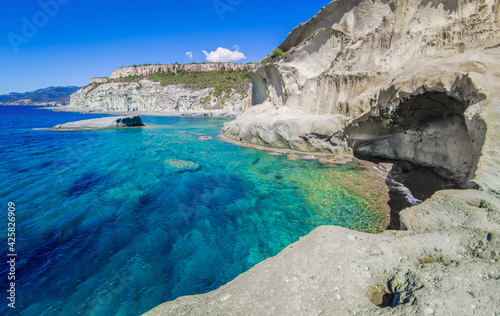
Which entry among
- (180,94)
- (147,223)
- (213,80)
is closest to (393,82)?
(147,223)

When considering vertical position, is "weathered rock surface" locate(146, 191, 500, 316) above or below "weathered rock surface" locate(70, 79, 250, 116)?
below

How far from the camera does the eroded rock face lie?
8469 millimetres

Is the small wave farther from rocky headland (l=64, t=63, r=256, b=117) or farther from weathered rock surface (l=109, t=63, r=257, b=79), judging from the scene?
weathered rock surface (l=109, t=63, r=257, b=79)

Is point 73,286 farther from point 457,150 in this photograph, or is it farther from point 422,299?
point 457,150

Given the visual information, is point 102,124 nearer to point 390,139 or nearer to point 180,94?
point 390,139

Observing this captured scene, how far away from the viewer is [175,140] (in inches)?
966

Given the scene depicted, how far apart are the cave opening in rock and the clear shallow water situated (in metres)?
2.96

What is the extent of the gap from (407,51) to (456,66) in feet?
18.8

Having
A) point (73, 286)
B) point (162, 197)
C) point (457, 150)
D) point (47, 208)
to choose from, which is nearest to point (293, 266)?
point (73, 286)

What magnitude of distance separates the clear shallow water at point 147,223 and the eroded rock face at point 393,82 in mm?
3788

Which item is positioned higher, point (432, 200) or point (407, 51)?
point (407, 51)

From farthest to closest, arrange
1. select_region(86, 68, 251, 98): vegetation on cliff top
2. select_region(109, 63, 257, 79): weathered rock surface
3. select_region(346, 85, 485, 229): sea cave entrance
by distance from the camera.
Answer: select_region(109, 63, 257, 79): weathered rock surface, select_region(86, 68, 251, 98): vegetation on cliff top, select_region(346, 85, 485, 229): sea cave entrance

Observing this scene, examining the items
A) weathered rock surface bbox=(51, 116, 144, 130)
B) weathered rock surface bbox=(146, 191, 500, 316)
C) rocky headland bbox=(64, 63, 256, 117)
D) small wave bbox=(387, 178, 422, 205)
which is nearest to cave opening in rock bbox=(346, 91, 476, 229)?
small wave bbox=(387, 178, 422, 205)

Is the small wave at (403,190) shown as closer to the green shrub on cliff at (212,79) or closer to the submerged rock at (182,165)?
the submerged rock at (182,165)
